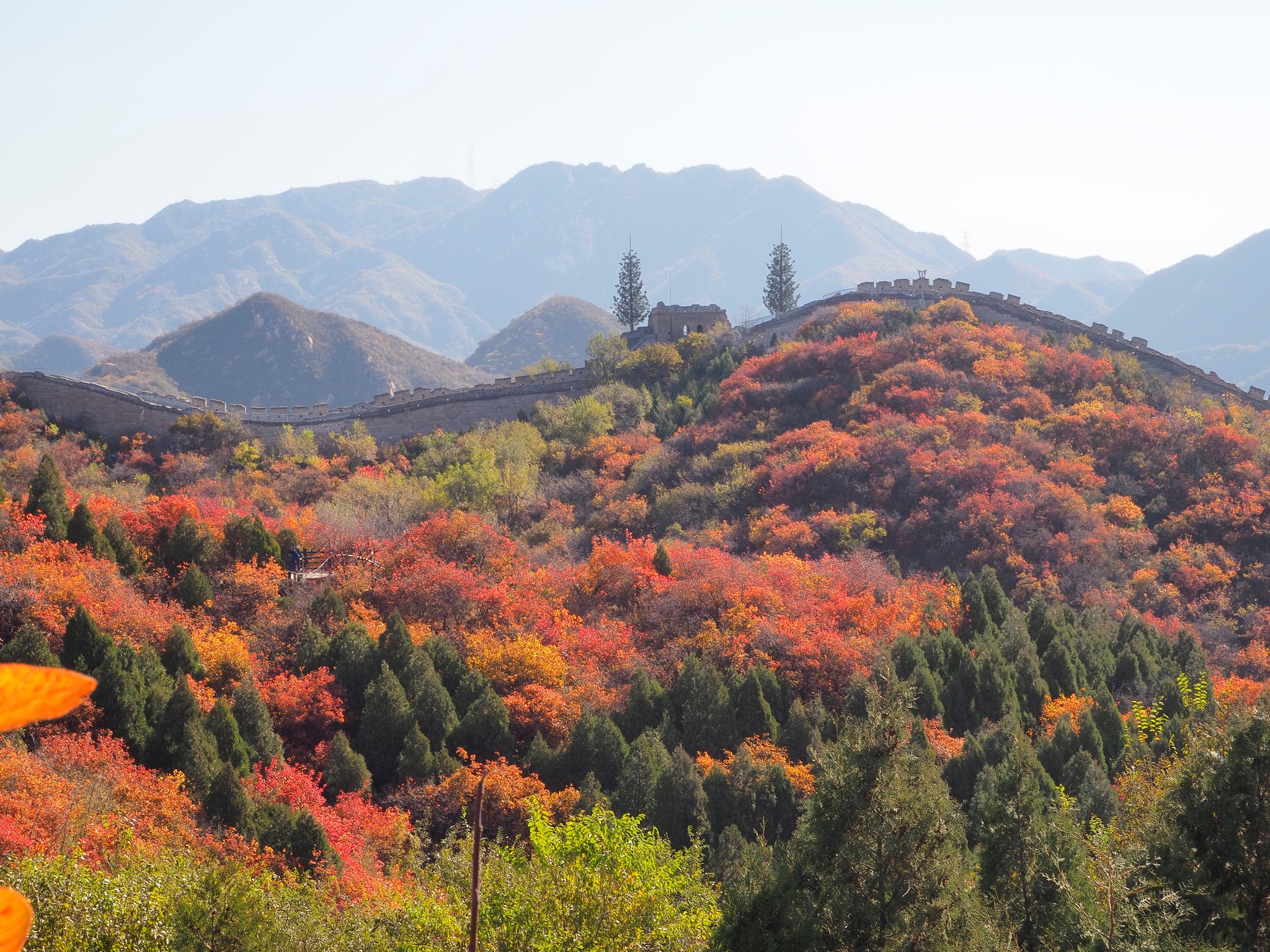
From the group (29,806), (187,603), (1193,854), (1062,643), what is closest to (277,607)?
(187,603)

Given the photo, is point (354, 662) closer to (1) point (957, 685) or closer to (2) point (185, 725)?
(2) point (185, 725)

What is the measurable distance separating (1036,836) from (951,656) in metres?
16.8

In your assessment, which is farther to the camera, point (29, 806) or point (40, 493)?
point (40, 493)

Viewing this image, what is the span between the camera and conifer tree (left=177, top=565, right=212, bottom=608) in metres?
32.9

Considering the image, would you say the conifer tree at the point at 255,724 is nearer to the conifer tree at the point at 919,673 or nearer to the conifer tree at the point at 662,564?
the conifer tree at the point at 662,564

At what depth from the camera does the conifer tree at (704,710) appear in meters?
29.7

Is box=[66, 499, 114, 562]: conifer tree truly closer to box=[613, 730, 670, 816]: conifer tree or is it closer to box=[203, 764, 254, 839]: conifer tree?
box=[203, 764, 254, 839]: conifer tree

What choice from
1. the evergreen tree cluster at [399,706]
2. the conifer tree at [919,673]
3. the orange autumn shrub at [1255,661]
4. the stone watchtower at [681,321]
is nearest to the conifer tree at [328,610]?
the evergreen tree cluster at [399,706]

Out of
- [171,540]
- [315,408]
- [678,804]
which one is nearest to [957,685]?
[678,804]

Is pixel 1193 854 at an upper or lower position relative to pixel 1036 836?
upper

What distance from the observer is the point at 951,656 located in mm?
33062

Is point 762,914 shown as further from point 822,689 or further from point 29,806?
point 822,689

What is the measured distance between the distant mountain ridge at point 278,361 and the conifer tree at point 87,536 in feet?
251

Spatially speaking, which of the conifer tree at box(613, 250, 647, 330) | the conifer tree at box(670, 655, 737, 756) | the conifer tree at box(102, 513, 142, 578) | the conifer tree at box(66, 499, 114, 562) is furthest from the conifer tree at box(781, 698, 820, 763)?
the conifer tree at box(613, 250, 647, 330)
